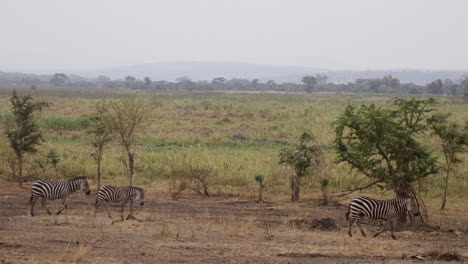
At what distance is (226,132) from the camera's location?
41562 mm

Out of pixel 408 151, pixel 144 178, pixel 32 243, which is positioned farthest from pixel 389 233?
pixel 144 178

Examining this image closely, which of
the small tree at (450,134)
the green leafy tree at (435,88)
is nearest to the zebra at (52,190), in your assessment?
the small tree at (450,134)

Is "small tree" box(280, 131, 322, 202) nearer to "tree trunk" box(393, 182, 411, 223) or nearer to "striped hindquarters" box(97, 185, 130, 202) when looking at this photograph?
"tree trunk" box(393, 182, 411, 223)

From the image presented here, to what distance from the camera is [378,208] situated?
1625 centimetres

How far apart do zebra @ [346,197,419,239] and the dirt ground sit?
499 mm

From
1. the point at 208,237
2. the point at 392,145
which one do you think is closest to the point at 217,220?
the point at 208,237

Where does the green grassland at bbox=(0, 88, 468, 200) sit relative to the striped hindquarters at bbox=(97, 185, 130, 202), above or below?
below

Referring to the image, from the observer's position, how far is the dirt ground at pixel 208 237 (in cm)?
1284

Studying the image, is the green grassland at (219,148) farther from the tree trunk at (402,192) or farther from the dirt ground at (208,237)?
the dirt ground at (208,237)

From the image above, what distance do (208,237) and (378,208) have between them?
178 inches

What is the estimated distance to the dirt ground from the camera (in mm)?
12836

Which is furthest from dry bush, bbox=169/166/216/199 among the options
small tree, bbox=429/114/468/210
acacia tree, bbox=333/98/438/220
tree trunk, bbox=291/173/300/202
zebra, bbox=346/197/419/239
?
small tree, bbox=429/114/468/210

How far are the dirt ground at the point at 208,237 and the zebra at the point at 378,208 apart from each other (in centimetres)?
50

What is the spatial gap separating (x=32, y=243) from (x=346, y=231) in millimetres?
8147
